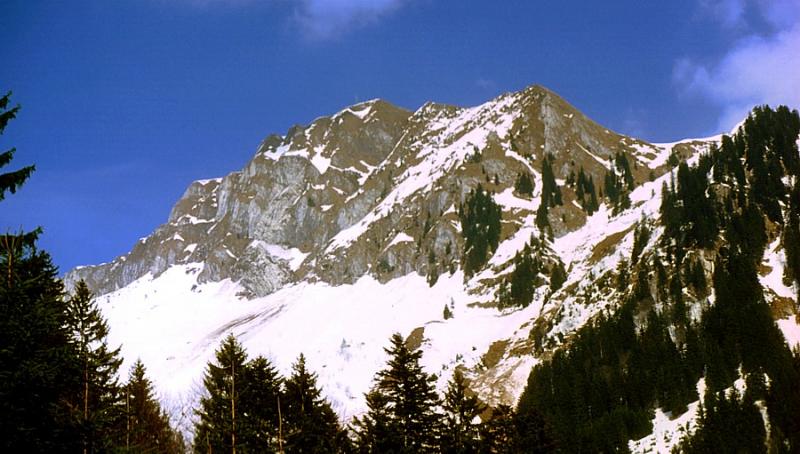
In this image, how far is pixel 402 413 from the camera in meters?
29.4

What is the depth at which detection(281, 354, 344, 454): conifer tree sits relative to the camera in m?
30.9

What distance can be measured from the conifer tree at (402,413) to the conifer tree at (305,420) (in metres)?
2.48

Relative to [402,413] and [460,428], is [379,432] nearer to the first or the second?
[402,413]

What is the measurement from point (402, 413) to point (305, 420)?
4.97m

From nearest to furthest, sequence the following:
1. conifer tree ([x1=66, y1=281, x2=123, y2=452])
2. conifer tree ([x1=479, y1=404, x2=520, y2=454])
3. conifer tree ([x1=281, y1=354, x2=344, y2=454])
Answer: conifer tree ([x1=66, y1=281, x2=123, y2=452])
conifer tree ([x1=281, y1=354, x2=344, y2=454])
conifer tree ([x1=479, y1=404, x2=520, y2=454])

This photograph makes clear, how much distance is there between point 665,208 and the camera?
536 ft

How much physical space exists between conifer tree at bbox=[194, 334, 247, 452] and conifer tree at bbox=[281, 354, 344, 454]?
2849 millimetres

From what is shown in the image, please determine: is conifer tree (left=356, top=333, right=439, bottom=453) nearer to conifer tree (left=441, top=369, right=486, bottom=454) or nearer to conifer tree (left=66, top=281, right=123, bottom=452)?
conifer tree (left=441, top=369, right=486, bottom=454)

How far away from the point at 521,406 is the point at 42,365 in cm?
12251

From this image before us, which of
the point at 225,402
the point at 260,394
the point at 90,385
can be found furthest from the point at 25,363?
the point at 260,394

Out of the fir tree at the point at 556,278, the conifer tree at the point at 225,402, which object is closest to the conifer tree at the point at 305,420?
the conifer tree at the point at 225,402

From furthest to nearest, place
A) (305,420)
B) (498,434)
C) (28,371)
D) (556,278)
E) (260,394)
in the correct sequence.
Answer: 1. (556,278)
2. (498,434)
3. (260,394)
4. (305,420)
5. (28,371)

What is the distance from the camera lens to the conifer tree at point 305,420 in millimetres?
30859

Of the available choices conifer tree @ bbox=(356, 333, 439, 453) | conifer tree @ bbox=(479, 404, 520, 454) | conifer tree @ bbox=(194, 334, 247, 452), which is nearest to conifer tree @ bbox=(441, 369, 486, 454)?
conifer tree @ bbox=(356, 333, 439, 453)
